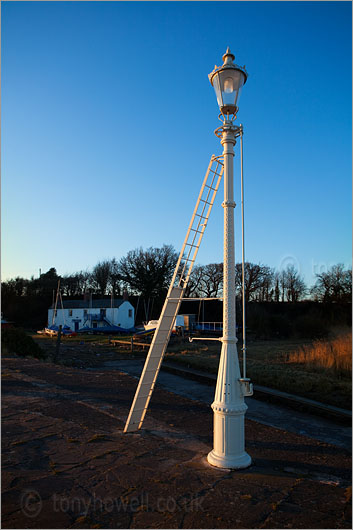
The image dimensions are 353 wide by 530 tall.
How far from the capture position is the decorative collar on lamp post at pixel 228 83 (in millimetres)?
5207

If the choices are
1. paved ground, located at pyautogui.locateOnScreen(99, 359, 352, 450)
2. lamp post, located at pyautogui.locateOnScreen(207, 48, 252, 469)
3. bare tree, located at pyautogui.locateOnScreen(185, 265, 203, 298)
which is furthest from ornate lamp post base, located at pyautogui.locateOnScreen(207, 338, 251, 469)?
bare tree, located at pyautogui.locateOnScreen(185, 265, 203, 298)

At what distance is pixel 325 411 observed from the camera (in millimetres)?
7586

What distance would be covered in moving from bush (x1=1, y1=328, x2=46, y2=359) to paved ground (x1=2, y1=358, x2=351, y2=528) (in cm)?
1077

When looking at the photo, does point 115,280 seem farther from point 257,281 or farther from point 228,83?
point 228,83

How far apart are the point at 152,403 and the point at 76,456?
11.5 ft

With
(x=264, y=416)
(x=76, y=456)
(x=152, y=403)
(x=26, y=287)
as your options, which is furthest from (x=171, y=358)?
(x=26, y=287)

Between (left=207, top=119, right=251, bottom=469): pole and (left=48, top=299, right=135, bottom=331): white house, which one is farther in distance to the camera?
(left=48, top=299, right=135, bottom=331): white house

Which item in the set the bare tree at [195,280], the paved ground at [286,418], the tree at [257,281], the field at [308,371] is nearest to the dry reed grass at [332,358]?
the field at [308,371]

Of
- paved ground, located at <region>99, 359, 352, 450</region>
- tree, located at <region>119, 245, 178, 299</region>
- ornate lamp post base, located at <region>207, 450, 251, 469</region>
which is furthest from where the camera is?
tree, located at <region>119, 245, 178, 299</region>

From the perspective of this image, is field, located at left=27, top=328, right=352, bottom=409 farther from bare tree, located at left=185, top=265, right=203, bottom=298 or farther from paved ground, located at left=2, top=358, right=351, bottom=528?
bare tree, located at left=185, top=265, right=203, bottom=298

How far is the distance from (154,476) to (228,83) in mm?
5575

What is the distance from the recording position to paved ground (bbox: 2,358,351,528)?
11.6 ft

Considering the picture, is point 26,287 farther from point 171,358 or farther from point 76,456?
point 76,456

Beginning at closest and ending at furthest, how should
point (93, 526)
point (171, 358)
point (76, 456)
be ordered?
point (93, 526) → point (76, 456) → point (171, 358)
